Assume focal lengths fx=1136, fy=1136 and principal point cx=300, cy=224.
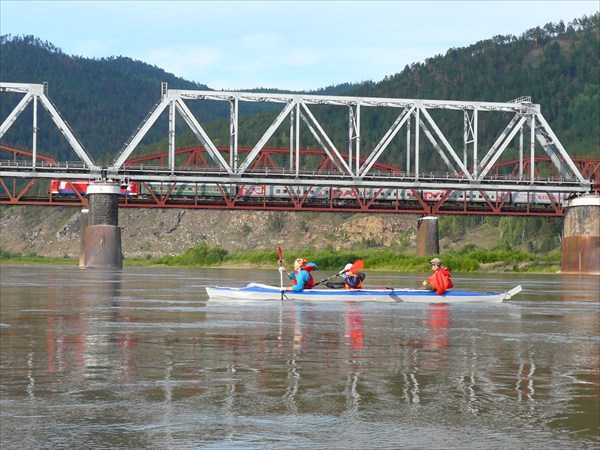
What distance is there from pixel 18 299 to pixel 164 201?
84.9 metres

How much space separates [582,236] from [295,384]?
113119 mm

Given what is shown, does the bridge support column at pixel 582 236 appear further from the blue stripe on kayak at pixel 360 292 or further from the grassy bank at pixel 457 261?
the blue stripe on kayak at pixel 360 292

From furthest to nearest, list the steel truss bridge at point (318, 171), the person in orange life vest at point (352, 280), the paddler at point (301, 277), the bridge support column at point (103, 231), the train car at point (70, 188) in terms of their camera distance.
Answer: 1. the train car at point (70, 188)
2. the steel truss bridge at point (318, 171)
3. the bridge support column at point (103, 231)
4. the person in orange life vest at point (352, 280)
5. the paddler at point (301, 277)

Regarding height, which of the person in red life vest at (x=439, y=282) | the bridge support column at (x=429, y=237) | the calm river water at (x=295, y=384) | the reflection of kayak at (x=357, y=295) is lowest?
the calm river water at (x=295, y=384)

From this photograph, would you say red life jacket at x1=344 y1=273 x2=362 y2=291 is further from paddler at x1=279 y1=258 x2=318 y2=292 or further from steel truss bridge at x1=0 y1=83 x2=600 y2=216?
steel truss bridge at x1=0 y1=83 x2=600 y2=216

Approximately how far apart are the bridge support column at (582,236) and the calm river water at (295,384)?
305 ft

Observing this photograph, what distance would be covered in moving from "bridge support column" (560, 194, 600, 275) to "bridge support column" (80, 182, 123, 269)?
48.8m

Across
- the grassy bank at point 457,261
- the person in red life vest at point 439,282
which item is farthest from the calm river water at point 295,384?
the grassy bank at point 457,261

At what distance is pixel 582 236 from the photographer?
126375 millimetres

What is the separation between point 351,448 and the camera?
1307 centimetres

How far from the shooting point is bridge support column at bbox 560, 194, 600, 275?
122438 millimetres

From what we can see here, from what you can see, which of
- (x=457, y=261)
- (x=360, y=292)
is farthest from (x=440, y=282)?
(x=457, y=261)

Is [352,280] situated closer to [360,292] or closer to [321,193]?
[360,292]

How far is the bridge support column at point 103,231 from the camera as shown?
A: 372 ft
